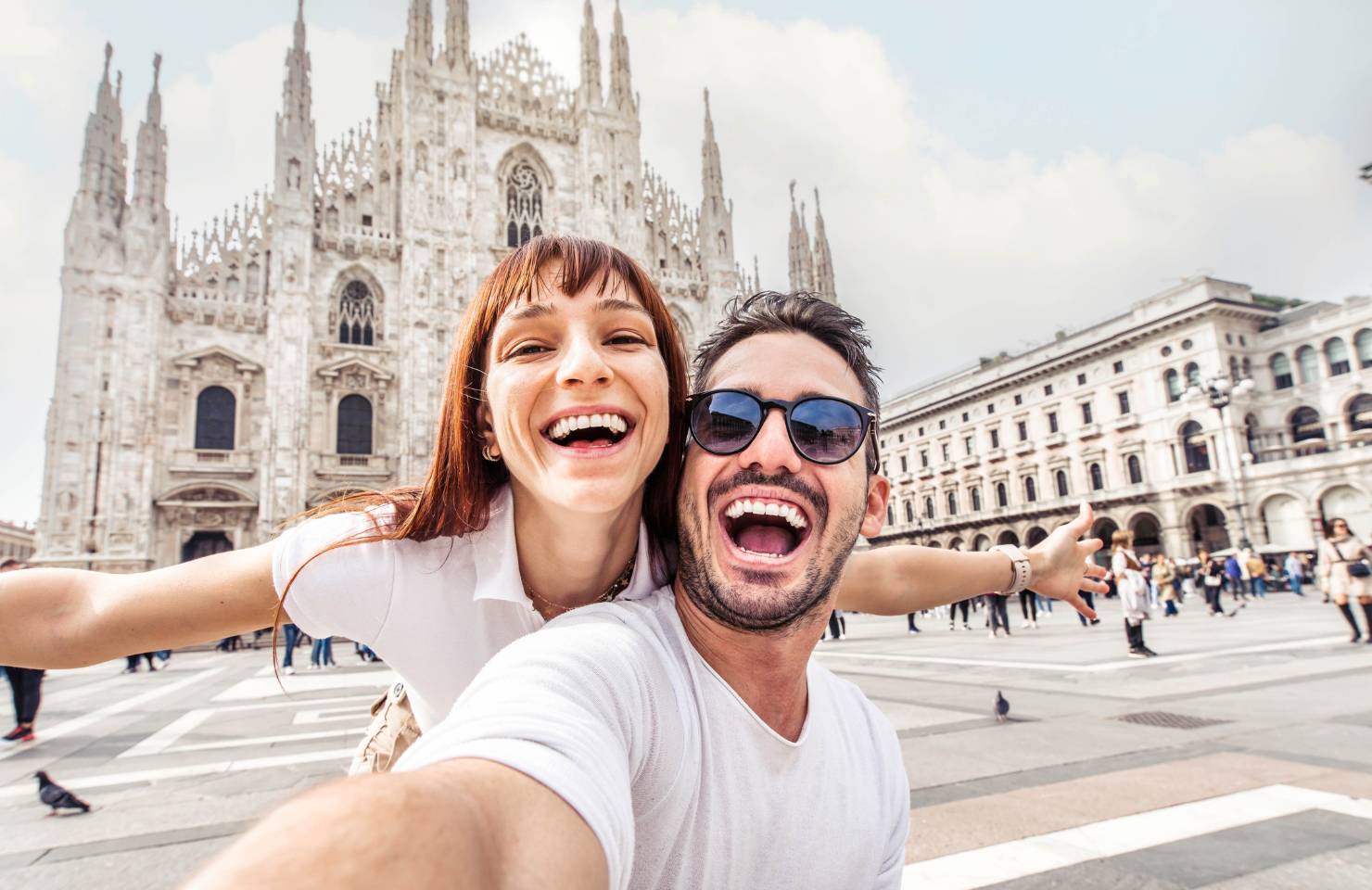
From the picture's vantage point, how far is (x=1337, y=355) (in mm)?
29188

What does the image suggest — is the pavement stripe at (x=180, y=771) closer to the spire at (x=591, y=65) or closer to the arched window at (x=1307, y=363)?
the spire at (x=591, y=65)

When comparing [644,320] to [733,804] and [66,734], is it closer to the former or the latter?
[733,804]

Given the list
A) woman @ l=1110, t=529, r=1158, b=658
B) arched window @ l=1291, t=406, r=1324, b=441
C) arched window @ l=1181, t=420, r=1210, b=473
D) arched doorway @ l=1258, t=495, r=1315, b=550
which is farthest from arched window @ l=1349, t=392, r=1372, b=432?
woman @ l=1110, t=529, r=1158, b=658

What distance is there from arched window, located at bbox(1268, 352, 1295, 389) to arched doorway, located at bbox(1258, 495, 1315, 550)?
19.5ft

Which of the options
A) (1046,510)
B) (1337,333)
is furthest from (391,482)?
(1337,333)

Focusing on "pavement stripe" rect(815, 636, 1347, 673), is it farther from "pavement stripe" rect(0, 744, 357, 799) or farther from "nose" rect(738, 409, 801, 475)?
"nose" rect(738, 409, 801, 475)

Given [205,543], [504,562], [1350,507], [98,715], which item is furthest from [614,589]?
[1350,507]

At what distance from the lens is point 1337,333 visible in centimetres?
2895

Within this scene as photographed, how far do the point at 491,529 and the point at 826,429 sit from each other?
696 millimetres

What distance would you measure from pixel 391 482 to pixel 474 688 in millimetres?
23453

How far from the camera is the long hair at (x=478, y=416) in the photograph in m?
1.41

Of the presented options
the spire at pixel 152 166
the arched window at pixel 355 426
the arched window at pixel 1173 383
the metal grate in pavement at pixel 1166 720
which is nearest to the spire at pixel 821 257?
the arched window at pixel 1173 383

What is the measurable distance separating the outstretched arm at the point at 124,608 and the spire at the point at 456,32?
90.3 ft

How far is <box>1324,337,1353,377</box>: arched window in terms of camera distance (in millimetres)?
28969
